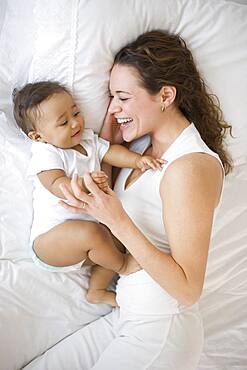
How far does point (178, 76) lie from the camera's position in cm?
146

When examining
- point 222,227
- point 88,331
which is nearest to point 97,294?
point 88,331

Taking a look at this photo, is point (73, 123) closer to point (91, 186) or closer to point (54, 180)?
point (54, 180)

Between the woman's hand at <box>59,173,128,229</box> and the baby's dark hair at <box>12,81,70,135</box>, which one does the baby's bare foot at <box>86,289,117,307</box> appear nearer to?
the woman's hand at <box>59,173,128,229</box>

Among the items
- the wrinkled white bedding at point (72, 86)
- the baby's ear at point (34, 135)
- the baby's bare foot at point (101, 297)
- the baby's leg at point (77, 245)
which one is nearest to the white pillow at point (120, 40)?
the wrinkled white bedding at point (72, 86)

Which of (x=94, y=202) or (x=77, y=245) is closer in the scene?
(x=94, y=202)

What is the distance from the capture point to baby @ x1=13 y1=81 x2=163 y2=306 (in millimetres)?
1403

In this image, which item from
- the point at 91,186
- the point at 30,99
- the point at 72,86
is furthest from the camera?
the point at 72,86

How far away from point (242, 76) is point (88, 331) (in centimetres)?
86

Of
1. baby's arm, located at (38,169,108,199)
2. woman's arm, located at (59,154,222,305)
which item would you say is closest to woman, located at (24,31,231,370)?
woman's arm, located at (59,154,222,305)

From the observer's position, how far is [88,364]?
1459mm

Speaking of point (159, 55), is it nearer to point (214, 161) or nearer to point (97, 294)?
point (214, 161)

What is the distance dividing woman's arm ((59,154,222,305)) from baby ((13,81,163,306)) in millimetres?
140

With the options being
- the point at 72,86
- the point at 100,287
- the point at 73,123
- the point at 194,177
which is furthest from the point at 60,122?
the point at 100,287

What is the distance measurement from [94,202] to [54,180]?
0.21 m
